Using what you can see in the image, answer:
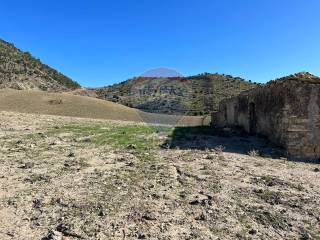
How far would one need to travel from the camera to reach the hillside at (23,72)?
55.7 metres

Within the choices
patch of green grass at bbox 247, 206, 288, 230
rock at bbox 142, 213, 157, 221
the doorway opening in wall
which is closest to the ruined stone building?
the doorway opening in wall

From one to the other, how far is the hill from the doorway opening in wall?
1320 centimetres

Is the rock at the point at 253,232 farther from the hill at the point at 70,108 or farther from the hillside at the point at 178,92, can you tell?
the hill at the point at 70,108

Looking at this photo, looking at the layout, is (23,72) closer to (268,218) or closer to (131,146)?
(131,146)

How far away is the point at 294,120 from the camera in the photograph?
38.5 feet

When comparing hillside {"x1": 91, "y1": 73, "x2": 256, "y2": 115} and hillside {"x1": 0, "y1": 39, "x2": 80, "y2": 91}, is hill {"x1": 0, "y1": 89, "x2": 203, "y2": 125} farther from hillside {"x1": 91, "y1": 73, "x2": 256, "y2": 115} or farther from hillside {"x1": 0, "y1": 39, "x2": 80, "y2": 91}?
hillside {"x1": 0, "y1": 39, "x2": 80, "y2": 91}

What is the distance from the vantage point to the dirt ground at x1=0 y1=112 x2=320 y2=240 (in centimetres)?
536

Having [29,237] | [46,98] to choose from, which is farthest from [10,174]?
[46,98]

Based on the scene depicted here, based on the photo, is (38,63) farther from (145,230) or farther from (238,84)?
(145,230)

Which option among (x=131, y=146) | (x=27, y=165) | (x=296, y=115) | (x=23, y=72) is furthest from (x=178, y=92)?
(x=23, y=72)

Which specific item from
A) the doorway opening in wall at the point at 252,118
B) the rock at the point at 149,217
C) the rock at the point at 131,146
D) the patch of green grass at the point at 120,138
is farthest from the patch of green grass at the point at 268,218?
the doorway opening in wall at the point at 252,118

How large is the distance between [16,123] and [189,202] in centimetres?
1133

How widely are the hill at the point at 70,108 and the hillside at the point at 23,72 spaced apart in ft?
56.5

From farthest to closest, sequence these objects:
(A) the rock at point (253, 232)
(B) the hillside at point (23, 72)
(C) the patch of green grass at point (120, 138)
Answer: (B) the hillside at point (23, 72), (C) the patch of green grass at point (120, 138), (A) the rock at point (253, 232)
